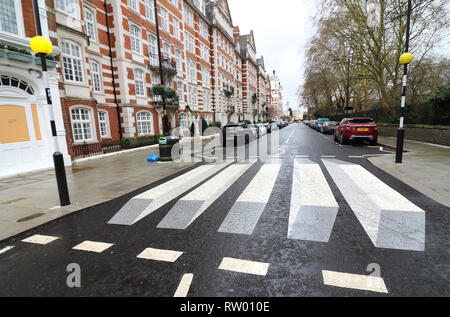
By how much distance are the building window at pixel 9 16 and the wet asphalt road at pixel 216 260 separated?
30.4 ft

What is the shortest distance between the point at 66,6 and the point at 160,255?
17.2 metres

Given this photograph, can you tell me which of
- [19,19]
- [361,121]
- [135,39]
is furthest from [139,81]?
[361,121]

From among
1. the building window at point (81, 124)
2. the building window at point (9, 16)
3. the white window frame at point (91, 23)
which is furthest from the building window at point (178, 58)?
the building window at point (9, 16)

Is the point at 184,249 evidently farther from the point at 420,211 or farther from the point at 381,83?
the point at 381,83

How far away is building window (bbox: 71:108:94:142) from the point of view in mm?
13992

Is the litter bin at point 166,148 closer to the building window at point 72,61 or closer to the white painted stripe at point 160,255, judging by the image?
the building window at point 72,61

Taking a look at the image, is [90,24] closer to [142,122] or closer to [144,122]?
[142,122]

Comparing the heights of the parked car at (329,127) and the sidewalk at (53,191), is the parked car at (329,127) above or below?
above

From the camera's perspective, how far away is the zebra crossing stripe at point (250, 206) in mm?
3689

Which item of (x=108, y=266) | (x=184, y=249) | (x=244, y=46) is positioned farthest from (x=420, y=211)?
(x=244, y=46)

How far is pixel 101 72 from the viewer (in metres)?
16.9

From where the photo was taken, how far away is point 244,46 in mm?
56969

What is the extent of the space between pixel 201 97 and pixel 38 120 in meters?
23.4

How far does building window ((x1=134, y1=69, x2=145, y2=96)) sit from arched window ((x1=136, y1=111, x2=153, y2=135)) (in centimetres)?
178
